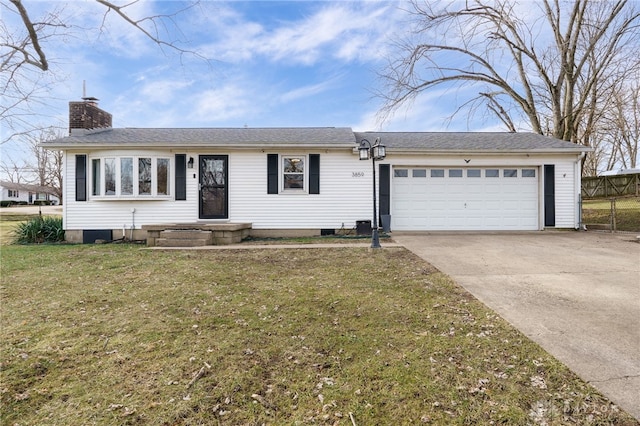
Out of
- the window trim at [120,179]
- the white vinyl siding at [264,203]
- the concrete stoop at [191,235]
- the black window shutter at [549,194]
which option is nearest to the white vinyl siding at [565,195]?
the black window shutter at [549,194]

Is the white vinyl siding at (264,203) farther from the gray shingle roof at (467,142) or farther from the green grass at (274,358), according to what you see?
the green grass at (274,358)

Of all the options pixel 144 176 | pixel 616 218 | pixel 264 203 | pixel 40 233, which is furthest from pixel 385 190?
pixel 40 233

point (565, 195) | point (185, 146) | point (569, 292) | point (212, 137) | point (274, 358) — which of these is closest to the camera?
point (274, 358)

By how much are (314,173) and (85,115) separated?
859 cm

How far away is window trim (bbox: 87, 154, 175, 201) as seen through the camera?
9242 mm

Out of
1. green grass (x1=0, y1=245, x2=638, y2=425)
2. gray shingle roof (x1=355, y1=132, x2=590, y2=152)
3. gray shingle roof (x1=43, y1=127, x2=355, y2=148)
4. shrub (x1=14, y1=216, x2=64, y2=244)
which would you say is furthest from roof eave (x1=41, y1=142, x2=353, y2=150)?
green grass (x1=0, y1=245, x2=638, y2=425)

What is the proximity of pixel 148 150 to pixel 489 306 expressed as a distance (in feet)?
32.2

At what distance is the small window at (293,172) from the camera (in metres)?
9.83

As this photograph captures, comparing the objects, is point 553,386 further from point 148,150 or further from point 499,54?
point 499,54

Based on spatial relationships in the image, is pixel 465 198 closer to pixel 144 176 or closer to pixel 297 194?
pixel 297 194

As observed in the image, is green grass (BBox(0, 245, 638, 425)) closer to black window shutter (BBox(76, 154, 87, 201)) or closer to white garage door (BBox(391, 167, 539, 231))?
black window shutter (BBox(76, 154, 87, 201))

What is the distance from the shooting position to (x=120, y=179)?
30.5ft

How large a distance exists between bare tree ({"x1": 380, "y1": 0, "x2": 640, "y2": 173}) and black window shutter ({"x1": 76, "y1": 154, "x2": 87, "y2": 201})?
13.0m

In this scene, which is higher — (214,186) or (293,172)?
(293,172)
